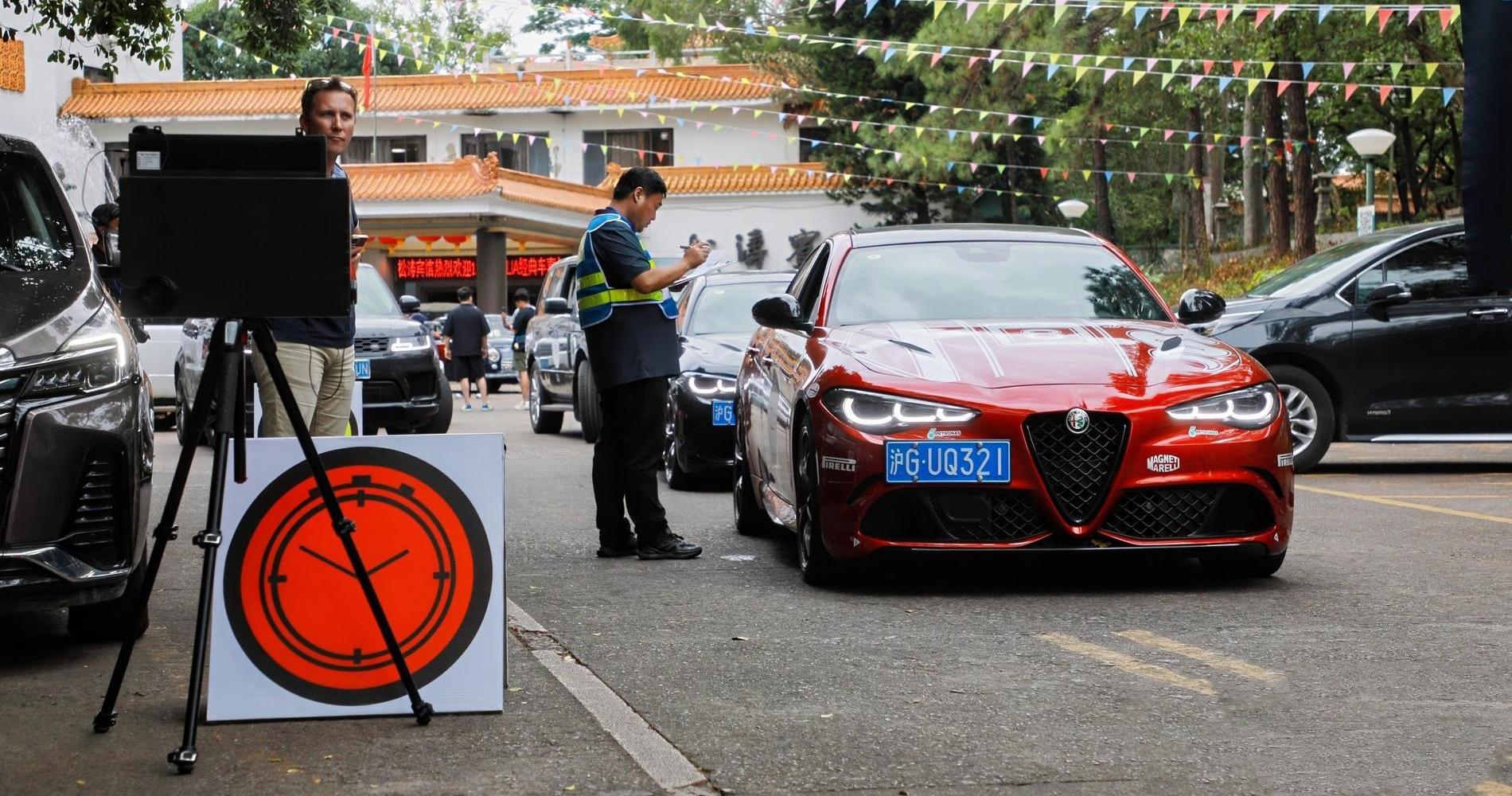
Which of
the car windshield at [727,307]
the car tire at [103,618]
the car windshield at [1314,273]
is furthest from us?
the car windshield at [727,307]

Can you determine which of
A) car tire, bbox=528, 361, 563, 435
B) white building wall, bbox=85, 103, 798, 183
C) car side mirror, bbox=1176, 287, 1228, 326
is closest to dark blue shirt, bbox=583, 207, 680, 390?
car side mirror, bbox=1176, 287, 1228, 326

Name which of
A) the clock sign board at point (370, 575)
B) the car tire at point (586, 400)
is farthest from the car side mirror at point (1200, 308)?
the car tire at point (586, 400)

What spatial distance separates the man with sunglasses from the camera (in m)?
6.46

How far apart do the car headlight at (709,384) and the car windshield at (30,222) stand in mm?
5722

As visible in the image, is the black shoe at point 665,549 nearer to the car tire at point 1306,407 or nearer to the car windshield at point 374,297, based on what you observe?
the car tire at point 1306,407

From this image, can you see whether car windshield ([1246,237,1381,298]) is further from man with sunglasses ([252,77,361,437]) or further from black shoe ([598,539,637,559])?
man with sunglasses ([252,77,361,437])

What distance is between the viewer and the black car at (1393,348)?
1217 cm

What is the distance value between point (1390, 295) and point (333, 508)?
927 cm

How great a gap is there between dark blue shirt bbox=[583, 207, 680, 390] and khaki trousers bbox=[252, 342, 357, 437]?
1.62 metres

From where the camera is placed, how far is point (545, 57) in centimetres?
6438

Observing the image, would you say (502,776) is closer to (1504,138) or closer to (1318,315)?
(1504,138)

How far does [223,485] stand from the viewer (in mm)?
4660

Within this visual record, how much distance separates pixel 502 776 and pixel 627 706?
78cm

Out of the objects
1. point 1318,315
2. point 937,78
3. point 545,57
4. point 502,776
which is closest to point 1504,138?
point 502,776
